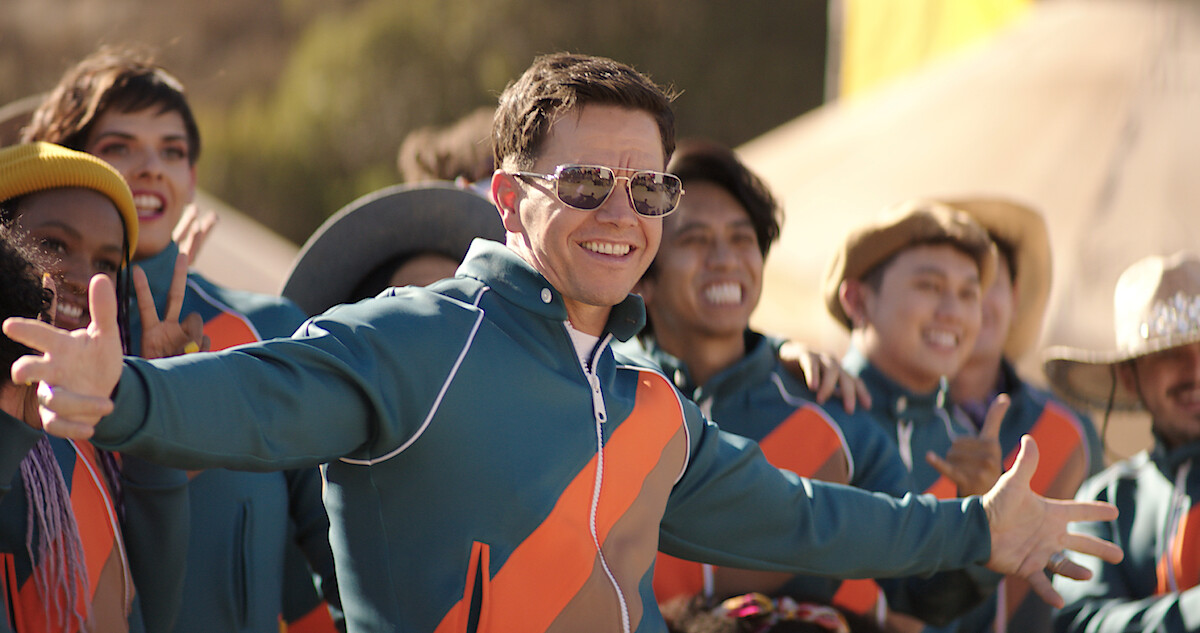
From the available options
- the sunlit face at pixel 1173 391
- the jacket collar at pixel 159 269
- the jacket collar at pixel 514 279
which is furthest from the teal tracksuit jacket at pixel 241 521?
the sunlit face at pixel 1173 391

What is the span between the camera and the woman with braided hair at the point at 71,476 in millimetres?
1923

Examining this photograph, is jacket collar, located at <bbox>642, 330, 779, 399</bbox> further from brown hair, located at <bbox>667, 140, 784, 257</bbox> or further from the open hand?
the open hand

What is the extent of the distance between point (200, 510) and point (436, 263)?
0.85m

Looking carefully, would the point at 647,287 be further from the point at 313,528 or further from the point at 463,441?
the point at 463,441

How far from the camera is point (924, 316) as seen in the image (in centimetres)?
355

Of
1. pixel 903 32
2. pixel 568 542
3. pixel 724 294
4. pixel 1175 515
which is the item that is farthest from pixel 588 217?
pixel 903 32

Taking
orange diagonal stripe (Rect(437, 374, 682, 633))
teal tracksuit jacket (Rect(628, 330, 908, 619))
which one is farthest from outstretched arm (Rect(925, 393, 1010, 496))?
orange diagonal stripe (Rect(437, 374, 682, 633))

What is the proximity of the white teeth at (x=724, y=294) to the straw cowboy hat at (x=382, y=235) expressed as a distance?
625 millimetres

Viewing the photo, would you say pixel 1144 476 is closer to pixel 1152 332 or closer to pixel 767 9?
pixel 1152 332

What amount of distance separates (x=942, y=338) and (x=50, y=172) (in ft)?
8.00

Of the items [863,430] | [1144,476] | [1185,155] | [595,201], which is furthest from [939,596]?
[1185,155]

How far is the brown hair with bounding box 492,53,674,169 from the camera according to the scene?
2000 mm

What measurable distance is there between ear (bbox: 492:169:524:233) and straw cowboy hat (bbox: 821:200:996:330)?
6.23 ft

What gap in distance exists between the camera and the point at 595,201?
6.49ft
